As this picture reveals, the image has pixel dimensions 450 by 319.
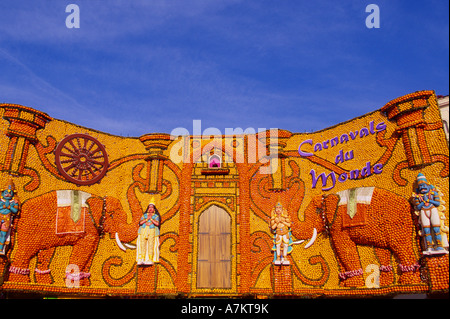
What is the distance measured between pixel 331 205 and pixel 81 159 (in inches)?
414

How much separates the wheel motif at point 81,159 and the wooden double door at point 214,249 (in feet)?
16.2

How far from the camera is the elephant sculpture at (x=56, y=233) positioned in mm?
14281

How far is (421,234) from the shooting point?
1255 centimetres

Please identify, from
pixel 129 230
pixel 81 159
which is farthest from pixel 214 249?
pixel 81 159

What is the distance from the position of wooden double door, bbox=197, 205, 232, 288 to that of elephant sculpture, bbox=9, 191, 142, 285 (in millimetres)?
2790

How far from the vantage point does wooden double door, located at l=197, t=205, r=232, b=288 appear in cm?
1564

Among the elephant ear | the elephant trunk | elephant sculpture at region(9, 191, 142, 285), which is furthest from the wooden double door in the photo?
the elephant ear

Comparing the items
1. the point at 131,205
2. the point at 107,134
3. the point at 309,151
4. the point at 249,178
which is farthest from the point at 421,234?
the point at 107,134

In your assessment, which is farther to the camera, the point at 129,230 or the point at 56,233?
the point at 129,230

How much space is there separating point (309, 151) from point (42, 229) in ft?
36.5

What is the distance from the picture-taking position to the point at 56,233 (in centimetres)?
1489

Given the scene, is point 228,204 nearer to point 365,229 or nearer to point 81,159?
point 365,229

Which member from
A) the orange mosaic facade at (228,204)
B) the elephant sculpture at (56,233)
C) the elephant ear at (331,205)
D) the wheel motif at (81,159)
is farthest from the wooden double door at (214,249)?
the wheel motif at (81,159)
